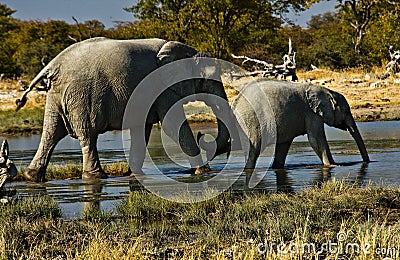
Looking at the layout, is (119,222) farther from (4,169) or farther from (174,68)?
(174,68)

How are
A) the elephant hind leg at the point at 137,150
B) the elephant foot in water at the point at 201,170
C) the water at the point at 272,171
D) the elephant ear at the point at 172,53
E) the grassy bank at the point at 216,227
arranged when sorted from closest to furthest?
the grassy bank at the point at 216,227
the water at the point at 272,171
the elephant ear at the point at 172,53
the elephant foot in water at the point at 201,170
the elephant hind leg at the point at 137,150

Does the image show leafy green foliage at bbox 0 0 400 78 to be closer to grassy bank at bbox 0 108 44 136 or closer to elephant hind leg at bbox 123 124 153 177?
grassy bank at bbox 0 108 44 136

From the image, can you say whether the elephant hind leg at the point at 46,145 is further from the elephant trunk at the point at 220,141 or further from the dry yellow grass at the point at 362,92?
the dry yellow grass at the point at 362,92

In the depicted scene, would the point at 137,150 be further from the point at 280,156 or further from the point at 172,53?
the point at 280,156

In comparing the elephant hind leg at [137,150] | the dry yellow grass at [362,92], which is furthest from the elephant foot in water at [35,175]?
the dry yellow grass at [362,92]

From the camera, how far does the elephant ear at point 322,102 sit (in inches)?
519

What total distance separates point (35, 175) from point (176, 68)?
311 centimetres

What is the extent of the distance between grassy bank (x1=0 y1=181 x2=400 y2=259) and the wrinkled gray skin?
3611 mm

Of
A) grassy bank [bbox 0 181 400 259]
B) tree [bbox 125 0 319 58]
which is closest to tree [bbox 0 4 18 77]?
tree [bbox 125 0 319 58]

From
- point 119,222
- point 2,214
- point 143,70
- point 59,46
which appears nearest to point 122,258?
point 119,222

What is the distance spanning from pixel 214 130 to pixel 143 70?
482 inches

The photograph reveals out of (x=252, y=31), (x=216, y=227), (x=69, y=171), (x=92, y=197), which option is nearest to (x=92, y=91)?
(x=69, y=171)

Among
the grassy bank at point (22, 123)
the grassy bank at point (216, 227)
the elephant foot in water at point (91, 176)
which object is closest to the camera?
Result: the grassy bank at point (216, 227)

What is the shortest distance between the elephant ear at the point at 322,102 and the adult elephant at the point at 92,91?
241 centimetres
